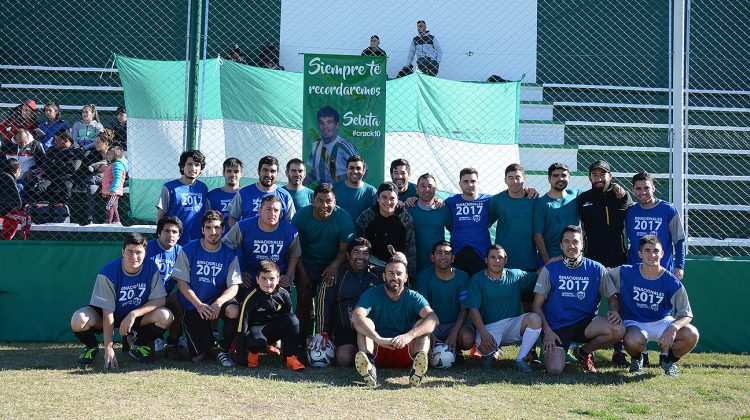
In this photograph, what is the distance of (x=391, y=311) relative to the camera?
6781 millimetres

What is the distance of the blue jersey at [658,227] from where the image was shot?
24.0ft

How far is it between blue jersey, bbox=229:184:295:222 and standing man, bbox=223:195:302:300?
21 centimetres

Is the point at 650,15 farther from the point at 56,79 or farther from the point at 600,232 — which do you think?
the point at 56,79

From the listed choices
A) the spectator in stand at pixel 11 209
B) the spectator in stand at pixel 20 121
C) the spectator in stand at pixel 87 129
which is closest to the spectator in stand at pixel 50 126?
the spectator in stand at pixel 20 121

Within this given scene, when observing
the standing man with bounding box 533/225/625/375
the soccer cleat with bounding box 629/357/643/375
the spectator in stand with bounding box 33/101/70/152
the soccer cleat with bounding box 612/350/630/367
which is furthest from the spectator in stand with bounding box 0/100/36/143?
the soccer cleat with bounding box 629/357/643/375

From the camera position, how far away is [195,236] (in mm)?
7711

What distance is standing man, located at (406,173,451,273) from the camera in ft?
24.5

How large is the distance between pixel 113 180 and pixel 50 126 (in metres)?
1.58

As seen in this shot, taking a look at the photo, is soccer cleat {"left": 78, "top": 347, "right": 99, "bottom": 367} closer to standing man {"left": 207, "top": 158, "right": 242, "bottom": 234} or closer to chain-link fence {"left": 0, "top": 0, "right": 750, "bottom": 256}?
standing man {"left": 207, "top": 158, "right": 242, "bottom": 234}

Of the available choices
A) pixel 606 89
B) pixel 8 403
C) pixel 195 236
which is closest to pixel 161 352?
pixel 195 236

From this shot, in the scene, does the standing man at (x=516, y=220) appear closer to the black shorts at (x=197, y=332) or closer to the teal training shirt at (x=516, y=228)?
the teal training shirt at (x=516, y=228)

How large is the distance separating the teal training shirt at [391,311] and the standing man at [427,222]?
73cm

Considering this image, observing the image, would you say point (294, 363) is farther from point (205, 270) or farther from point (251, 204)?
point (251, 204)

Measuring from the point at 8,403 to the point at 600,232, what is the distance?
16.7ft
